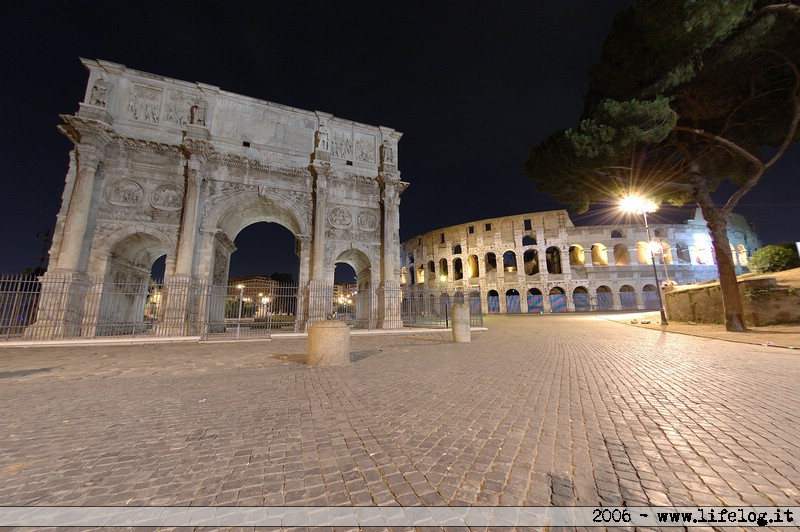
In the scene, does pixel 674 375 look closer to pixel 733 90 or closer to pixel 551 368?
pixel 551 368

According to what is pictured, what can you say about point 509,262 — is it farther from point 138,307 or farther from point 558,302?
point 138,307

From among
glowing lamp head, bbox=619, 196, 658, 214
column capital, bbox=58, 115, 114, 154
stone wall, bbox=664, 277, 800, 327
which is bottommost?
stone wall, bbox=664, 277, 800, 327

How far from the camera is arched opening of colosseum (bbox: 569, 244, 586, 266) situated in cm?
3519

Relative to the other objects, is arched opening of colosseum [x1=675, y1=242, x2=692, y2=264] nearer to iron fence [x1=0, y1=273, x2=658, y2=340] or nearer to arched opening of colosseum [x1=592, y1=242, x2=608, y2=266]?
arched opening of colosseum [x1=592, y1=242, x2=608, y2=266]

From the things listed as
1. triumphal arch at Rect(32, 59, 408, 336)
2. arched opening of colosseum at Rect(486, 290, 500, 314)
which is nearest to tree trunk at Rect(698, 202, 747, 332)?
triumphal arch at Rect(32, 59, 408, 336)

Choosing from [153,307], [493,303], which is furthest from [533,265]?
[153,307]

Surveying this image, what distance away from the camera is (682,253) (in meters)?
35.4

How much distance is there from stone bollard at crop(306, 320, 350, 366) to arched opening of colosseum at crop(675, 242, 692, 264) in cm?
4544

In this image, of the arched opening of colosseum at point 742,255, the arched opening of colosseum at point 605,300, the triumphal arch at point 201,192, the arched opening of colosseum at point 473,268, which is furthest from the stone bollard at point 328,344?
the arched opening of colosseum at point 742,255

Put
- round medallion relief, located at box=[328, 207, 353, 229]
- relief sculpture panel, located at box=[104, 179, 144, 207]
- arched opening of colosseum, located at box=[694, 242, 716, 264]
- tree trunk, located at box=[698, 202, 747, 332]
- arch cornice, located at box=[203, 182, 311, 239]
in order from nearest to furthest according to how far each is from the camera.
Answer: tree trunk, located at box=[698, 202, 747, 332]
relief sculpture panel, located at box=[104, 179, 144, 207]
arch cornice, located at box=[203, 182, 311, 239]
round medallion relief, located at box=[328, 207, 353, 229]
arched opening of colosseum, located at box=[694, 242, 716, 264]

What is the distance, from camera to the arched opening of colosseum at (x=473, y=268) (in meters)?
38.3

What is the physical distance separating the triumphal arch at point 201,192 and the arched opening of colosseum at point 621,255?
32134 mm

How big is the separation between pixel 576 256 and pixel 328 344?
38.9 m

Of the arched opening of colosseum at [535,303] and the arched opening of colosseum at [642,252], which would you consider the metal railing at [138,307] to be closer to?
the arched opening of colosseum at [535,303]
